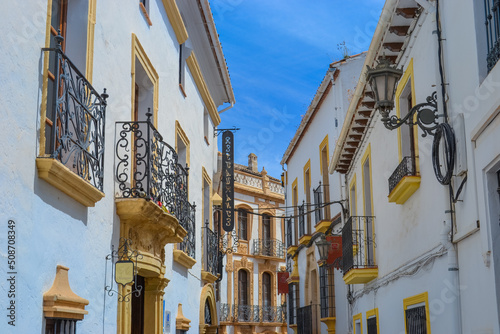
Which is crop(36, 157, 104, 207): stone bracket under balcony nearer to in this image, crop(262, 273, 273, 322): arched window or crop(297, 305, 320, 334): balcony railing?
crop(297, 305, 320, 334): balcony railing

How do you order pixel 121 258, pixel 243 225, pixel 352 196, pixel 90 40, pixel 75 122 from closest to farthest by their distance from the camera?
1. pixel 75 122
2. pixel 90 40
3. pixel 121 258
4. pixel 352 196
5. pixel 243 225

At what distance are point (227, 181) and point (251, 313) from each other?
55.6 feet

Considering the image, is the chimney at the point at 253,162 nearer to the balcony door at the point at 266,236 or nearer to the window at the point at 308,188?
the balcony door at the point at 266,236

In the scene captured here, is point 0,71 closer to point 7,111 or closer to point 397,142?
point 7,111

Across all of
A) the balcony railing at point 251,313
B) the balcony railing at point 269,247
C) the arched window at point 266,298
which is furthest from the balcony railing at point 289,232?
the arched window at point 266,298

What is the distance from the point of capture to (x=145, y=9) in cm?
962

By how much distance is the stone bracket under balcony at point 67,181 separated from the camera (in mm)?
5480

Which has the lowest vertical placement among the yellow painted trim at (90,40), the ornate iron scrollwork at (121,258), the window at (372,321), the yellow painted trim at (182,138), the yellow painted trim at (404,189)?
the window at (372,321)

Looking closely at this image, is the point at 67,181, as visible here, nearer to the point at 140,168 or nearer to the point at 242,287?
the point at 140,168

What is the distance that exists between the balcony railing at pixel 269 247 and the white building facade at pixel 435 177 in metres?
21.8

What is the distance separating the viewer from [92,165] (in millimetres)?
6602

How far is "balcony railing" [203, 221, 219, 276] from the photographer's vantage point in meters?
15.1

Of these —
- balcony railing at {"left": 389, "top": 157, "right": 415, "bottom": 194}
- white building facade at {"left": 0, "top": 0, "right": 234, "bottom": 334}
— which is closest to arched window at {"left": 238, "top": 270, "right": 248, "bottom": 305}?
white building facade at {"left": 0, "top": 0, "right": 234, "bottom": 334}

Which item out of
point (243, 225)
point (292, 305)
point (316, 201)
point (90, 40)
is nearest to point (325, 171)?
point (316, 201)
